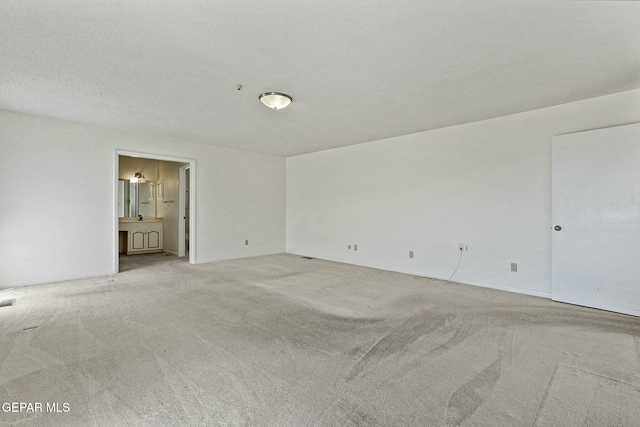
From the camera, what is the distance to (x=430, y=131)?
480cm

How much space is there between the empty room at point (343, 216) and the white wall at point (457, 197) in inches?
1.2

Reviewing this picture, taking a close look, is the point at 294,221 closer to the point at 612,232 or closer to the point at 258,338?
the point at 258,338

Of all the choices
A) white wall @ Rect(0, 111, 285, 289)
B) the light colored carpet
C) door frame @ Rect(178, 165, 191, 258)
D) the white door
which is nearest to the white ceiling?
white wall @ Rect(0, 111, 285, 289)

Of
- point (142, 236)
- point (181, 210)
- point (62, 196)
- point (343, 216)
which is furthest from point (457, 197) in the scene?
point (142, 236)

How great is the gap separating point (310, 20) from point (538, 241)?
3820 mm

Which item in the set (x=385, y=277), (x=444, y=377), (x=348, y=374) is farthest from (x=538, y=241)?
(x=348, y=374)

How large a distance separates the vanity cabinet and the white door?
7800mm

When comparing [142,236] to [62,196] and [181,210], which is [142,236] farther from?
[62,196]

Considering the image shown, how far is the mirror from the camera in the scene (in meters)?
7.16

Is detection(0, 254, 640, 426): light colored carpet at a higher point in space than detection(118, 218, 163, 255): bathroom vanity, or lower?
lower

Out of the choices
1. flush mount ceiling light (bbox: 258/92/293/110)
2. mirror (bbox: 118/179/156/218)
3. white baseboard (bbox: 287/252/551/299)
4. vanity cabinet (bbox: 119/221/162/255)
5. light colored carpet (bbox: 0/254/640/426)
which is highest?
flush mount ceiling light (bbox: 258/92/293/110)

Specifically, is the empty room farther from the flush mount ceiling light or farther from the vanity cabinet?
the vanity cabinet

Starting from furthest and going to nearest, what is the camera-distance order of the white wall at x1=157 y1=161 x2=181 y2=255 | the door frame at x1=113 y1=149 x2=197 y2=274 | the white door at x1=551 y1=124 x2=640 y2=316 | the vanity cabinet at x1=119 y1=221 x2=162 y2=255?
the white wall at x1=157 y1=161 x2=181 y2=255
the vanity cabinet at x1=119 y1=221 x2=162 y2=255
the door frame at x1=113 y1=149 x2=197 y2=274
the white door at x1=551 y1=124 x2=640 y2=316

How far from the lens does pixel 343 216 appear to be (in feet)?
20.1
